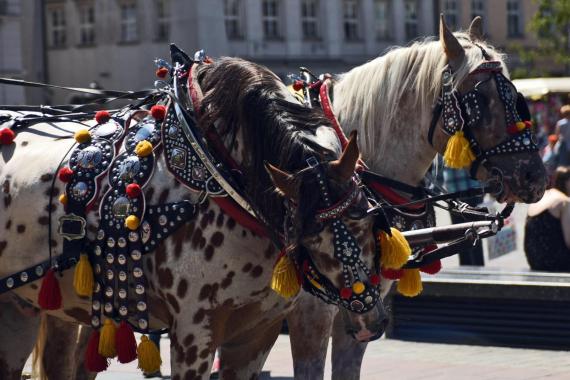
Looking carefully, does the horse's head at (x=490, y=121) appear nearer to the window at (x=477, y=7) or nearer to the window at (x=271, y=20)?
the window at (x=271, y=20)

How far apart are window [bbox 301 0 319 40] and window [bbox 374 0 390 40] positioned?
3588 mm

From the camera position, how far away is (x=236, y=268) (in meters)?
4.50

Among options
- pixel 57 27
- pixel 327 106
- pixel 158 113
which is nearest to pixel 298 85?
pixel 327 106

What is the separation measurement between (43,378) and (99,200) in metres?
1.29

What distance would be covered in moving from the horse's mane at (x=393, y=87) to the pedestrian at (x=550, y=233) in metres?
3.59

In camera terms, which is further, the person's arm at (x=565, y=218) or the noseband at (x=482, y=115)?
the person's arm at (x=565, y=218)

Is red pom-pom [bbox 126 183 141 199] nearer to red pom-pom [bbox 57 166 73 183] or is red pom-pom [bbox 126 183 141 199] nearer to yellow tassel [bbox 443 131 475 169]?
red pom-pom [bbox 57 166 73 183]

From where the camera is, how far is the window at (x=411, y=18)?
53219 millimetres

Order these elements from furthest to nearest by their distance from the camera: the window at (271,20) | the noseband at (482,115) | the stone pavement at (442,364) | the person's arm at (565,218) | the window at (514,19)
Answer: the window at (514,19) → the window at (271,20) → the person's arm at (565,218) → the stone pavement at (442,364) → the noseband at (482,115)

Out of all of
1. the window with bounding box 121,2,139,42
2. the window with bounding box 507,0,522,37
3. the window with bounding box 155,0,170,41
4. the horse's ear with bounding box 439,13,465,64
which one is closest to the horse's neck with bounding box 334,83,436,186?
the horse's ear with bounding box 439,13,465,64

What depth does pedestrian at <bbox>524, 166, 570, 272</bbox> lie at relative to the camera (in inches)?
364

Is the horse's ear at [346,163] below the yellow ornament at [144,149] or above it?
→ below

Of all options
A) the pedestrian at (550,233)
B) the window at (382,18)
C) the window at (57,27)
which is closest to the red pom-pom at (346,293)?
the pedestrian at (550,233)

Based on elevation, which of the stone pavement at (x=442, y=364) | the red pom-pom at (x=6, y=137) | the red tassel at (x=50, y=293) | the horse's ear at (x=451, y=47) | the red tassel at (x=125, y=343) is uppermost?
the horse's ear at (x=451, y=47)
